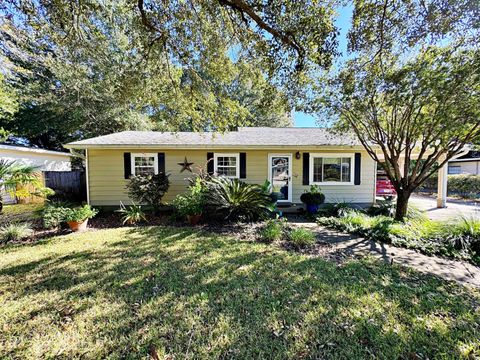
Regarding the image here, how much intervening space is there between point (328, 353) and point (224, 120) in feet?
17.7

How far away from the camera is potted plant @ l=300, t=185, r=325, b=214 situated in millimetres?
7766

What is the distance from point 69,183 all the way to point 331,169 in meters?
10.8

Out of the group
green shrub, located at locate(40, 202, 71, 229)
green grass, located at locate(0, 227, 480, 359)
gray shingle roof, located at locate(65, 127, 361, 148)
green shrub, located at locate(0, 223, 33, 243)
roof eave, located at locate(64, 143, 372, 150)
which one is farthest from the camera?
gray shingle roof, located at locate(65, 127, 361, 148)

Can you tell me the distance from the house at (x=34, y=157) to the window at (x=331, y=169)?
11993 millimetres

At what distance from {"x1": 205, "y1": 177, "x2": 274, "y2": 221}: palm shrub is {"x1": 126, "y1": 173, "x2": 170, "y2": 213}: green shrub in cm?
179

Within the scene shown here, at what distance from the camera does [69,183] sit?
8.84m

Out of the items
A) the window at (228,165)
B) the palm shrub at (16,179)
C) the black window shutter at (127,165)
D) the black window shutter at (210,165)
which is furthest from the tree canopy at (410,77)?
the palm shrub at (16,179)

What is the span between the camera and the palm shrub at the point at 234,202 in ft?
20.6

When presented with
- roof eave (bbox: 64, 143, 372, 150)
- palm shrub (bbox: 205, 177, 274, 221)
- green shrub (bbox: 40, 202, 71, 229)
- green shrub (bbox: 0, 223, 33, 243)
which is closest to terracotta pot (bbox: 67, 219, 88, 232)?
green shrub (bbox: 40, 202, 71, 229)

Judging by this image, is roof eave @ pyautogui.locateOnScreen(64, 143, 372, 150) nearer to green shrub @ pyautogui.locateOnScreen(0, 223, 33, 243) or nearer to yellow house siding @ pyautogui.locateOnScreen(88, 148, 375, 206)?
yellow house siding @ pyautogui.locateOnScreen(88, 148, 375, 206)

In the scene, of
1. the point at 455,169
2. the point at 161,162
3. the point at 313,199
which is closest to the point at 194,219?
the point at 161,162

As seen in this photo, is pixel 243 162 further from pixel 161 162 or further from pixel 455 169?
pixel 455 169

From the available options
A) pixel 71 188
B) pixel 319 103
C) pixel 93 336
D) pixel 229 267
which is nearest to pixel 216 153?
pixel 319 103

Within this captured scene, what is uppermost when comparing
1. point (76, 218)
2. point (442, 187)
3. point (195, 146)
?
point (195, 146)
